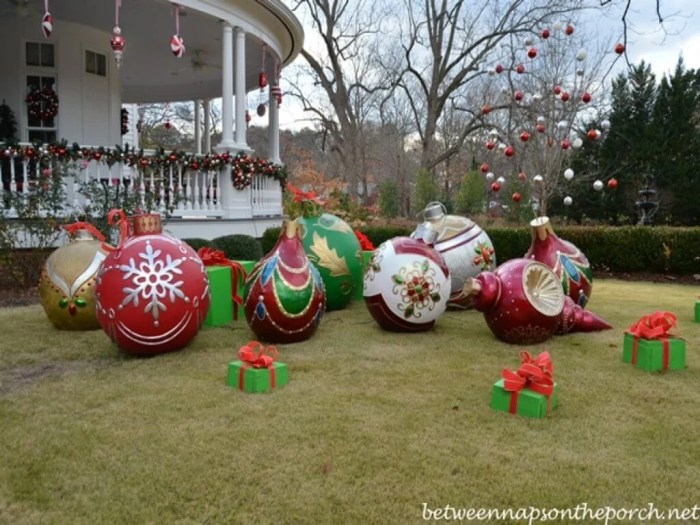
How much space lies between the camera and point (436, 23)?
85.1 feet

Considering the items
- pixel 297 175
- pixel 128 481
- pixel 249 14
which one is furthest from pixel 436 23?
pixel 128 481

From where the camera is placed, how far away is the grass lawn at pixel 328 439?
2369 millimetres

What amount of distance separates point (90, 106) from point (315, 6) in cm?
1695

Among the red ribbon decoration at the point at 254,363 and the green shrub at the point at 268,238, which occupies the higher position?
the green shrub at the point at 268,238

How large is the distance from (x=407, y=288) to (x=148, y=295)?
2274 millimetres

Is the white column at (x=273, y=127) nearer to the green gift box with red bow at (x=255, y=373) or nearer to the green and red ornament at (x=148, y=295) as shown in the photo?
the green and red ornament at (x=148, y=295)

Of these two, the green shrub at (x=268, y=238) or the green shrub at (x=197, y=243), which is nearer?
the green shrub at (x=197, y=243)

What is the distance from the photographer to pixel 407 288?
5348 mm

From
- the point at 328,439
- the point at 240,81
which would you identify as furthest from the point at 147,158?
the point at 328,439

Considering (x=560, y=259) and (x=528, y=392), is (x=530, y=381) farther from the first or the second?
(x=560, y=259)

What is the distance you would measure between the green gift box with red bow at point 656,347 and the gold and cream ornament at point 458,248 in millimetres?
2202

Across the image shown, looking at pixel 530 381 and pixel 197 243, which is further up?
pixel 197 243

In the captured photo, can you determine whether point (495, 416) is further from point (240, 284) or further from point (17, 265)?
point (17, 265)

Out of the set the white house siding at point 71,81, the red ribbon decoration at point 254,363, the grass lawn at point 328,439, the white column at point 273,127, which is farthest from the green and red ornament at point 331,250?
the white house siding at point 71,81
